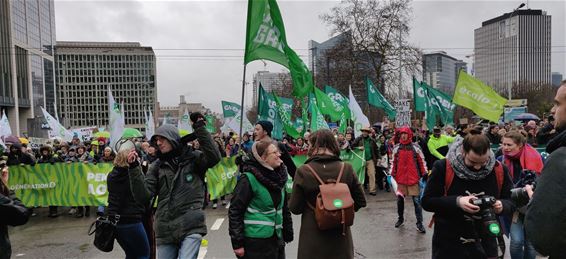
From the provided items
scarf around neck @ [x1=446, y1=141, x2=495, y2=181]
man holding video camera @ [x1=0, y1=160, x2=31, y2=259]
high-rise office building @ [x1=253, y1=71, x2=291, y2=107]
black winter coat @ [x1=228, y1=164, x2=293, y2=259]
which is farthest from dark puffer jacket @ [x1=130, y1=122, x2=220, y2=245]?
high-rise office building @ [x1=253, y1=71, x2=291, y2=107]

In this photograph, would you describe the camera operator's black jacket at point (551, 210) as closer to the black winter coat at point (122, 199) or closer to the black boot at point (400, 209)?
the black winter coat at point (122, 199)

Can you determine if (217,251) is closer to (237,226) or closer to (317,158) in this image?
(237,226)

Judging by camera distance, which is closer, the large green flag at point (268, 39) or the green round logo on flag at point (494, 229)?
the green round logo on flag at point (494, 229)

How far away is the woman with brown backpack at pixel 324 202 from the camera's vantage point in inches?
139

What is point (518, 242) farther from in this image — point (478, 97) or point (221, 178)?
point (478, 97)

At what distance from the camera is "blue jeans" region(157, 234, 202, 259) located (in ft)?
13.6

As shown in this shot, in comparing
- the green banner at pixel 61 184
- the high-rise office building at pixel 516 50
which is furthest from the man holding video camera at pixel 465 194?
the high-rise office building at pixel 516 50

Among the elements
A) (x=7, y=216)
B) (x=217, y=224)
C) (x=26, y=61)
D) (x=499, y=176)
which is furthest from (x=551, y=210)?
(x=26, y=61)

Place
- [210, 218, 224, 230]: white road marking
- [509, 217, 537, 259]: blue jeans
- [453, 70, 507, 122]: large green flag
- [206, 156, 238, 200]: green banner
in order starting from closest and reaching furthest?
[509, 217, 537, 259]: blue jeans, [210, 218, 224, 230]: white road marking, [206, 156, 238, 200]: green banner, [453, 70, 507, 122]: large green flag

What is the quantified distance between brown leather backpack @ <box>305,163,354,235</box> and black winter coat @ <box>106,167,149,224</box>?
2214 mm

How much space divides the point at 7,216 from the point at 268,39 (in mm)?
3788

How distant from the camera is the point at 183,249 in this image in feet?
13.6

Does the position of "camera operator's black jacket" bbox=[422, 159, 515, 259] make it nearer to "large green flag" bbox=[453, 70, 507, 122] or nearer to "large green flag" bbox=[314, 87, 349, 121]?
"large green flag" bbox=[453, 70, 507, 122]

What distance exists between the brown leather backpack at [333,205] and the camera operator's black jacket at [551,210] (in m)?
1.74
